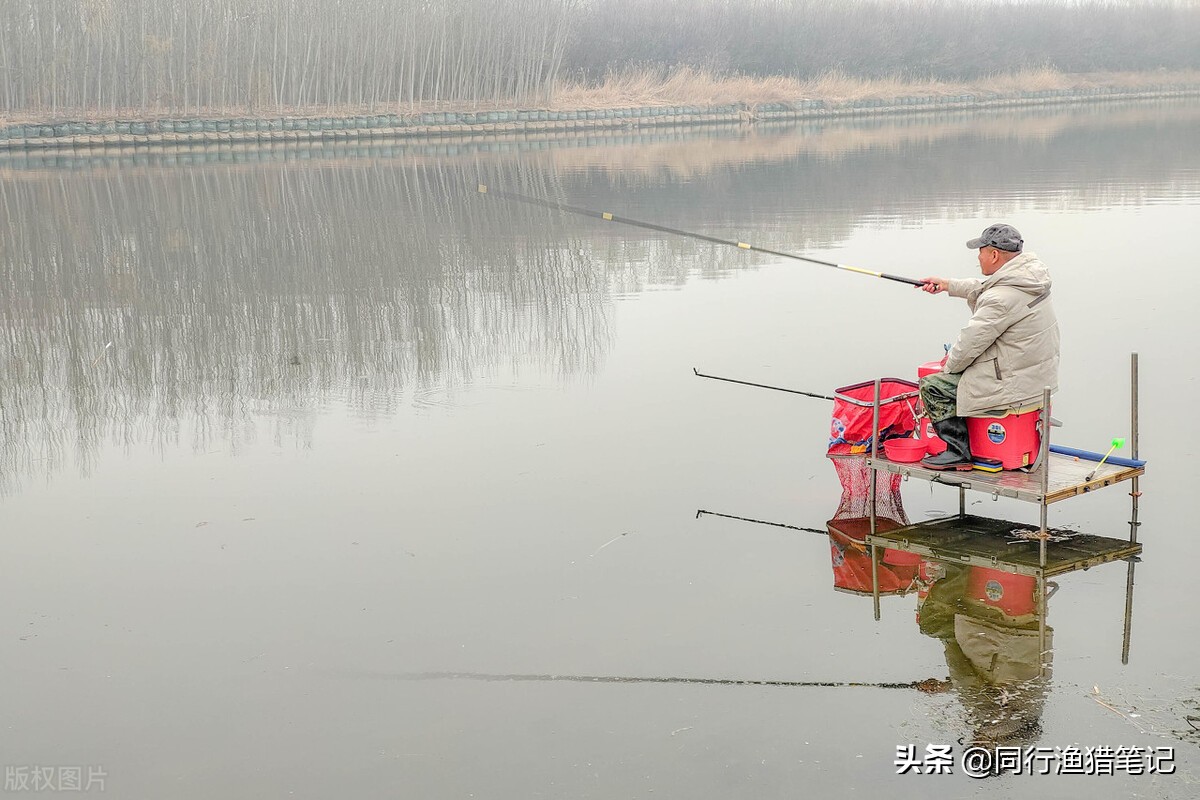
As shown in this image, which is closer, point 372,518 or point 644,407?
point 372,518

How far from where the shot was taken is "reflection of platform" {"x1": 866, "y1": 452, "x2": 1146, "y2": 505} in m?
5.69

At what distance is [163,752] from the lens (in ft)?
15.1

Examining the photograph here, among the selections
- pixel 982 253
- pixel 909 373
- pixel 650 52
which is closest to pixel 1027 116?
pixel 650 52

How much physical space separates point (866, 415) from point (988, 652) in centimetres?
156

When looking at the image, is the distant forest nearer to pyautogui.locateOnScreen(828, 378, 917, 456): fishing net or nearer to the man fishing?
pyautogui.locateOnScreen(828, 378, 917, 456): fishing net

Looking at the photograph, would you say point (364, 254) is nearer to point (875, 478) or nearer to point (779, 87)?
point (875, 478)

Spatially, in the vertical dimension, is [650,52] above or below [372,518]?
above

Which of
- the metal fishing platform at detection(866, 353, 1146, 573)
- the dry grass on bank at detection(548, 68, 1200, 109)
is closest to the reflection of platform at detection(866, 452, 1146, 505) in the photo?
the metal fishing platform at detection(866, 353, 1146, 573)

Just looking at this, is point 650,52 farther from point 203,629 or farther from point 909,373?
point 203,629

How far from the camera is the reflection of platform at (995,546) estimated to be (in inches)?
229

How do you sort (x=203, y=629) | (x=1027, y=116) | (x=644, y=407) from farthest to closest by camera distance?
1. (x=1027, y=116)
2. (x=644, y=407)
3. (x=203, y=629)

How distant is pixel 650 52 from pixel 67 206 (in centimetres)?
3895

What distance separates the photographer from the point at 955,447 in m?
5.98
